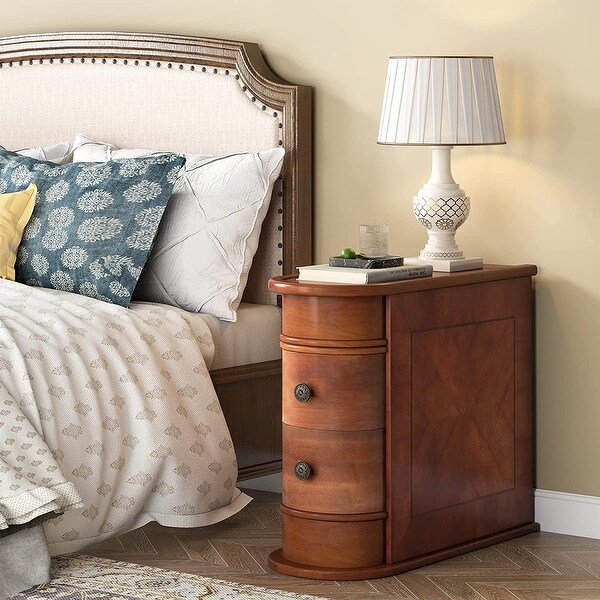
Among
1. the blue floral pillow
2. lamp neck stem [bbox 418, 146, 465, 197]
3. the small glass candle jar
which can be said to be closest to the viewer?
the small glass candle jar

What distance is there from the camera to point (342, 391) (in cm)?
299

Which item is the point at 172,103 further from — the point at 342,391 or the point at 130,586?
the point at 130,586

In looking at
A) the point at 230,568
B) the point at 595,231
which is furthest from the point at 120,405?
the point at 595,231

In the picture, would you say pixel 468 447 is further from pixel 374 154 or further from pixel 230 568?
pixel 374 154

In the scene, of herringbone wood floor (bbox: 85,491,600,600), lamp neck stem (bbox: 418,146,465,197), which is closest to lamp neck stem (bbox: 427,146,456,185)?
lamp neck stem (bbox: 418,146,465,197)


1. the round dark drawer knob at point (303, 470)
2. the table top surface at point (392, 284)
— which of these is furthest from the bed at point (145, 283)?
the table top surface at point (392, 284)

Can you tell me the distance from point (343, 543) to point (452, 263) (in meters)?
0.78

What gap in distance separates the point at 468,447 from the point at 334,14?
1369 mm

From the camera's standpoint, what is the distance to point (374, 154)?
12.0 feet

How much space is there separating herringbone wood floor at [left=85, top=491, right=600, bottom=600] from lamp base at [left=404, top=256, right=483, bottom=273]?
75 centimetres

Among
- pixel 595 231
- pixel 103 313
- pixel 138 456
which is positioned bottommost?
pixel 138 456

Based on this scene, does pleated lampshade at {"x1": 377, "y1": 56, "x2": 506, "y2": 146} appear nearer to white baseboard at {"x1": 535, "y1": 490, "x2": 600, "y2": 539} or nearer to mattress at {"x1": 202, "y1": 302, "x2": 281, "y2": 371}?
mattress at {"x1": 202, "y1": 302, "x2": 281, "y2": 371}

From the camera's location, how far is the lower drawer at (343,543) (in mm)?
3012

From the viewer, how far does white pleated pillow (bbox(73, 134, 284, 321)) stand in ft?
11.8
